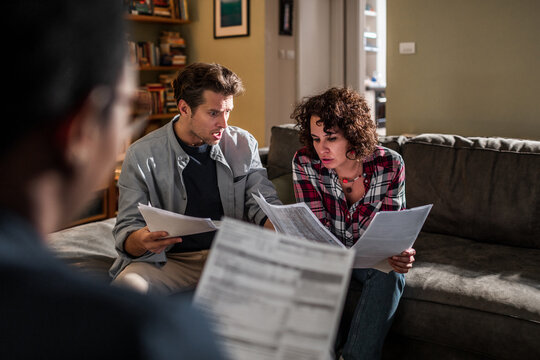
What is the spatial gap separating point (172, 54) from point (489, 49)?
9.96 ft

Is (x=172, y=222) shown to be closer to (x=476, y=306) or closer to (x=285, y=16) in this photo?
(x=476, y=306)

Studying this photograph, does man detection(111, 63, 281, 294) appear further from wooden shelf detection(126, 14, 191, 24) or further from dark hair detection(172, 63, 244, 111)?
wooden shelf detection(126, 14, 191, 24)

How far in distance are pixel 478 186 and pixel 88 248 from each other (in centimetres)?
157

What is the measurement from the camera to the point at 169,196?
6.04 feet

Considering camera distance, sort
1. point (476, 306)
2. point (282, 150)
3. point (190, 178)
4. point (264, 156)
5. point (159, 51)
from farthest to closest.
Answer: point (159, 51) < point (264, 156) < point (282, 150) < point (190, 178) < point (476, 306)

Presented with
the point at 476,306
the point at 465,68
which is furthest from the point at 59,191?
the point at 465,68

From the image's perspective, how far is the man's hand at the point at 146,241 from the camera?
156 cm

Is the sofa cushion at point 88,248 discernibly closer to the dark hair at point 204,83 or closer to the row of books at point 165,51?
the dark hair at point 204,83

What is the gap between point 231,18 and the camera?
527cm

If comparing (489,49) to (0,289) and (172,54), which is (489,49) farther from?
(0,289)

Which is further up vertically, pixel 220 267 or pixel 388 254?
pixel 220 267

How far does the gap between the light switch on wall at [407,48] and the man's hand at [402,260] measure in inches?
115

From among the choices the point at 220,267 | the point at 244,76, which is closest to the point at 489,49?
the point at 244,76

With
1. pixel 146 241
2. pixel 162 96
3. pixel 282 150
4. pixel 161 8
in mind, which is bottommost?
pixel 146 241
